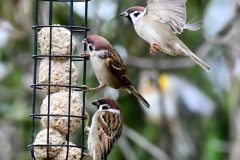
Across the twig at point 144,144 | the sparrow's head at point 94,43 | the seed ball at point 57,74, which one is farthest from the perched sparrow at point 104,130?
the twig at point 144,144

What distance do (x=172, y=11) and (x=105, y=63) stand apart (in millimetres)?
727

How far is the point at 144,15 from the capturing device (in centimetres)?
782

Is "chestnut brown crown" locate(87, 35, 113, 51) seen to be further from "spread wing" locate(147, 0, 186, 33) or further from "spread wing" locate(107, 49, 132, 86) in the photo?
"spread wing" locate(147, 0, 186, 33)

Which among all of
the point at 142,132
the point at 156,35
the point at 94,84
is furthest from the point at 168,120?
the point at 156,35

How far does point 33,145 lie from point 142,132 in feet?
14.1

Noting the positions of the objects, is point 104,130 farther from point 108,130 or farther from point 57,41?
point 57,41

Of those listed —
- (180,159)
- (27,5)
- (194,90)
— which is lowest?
(180,159)

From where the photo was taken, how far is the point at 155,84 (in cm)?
1117

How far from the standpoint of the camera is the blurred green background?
10602 mm

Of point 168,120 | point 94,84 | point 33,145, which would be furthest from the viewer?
point 168,120

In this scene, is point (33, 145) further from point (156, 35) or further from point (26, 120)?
point (26, 120)

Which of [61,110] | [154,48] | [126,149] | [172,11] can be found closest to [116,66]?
[154,48]

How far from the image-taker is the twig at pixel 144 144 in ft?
35.2

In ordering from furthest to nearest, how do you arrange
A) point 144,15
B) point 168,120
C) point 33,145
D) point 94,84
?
point 168,120 → point 94,84 → point 144,15 → point 33,145
